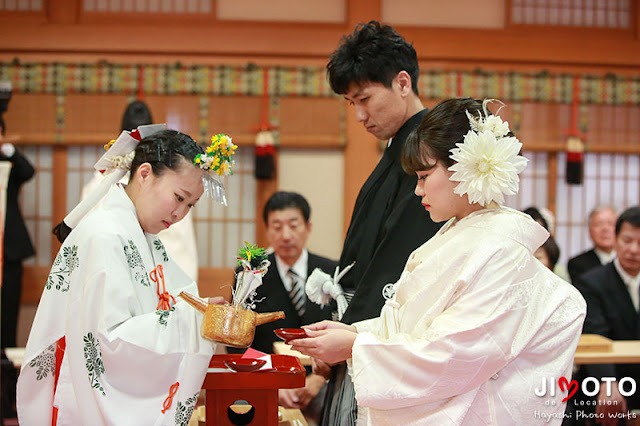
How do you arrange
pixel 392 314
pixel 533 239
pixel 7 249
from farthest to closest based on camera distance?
pixel 7 249, pixel 392 314, pixel 533 239

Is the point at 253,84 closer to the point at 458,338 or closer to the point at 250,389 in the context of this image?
the point at 250,389

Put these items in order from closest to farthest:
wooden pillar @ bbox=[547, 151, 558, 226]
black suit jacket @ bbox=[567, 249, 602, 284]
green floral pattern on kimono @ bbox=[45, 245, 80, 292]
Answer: green floral pattern on kimono @ bbox=[45, 245, 80, 292], black suit jacket @ bbox=[567, 249, 602, 284], wooden pillar @ bbox=[547, 151, 558, 226]

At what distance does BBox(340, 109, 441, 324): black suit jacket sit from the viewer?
7.45 feet

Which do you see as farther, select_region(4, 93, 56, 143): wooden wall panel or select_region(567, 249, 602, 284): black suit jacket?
select_region(4, 93, 56, 143): wooden wall panel

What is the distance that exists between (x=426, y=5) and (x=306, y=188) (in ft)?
6.53

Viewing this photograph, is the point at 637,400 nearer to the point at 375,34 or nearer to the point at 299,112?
the point at 375,34

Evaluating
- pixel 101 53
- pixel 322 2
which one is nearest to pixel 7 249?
pixel 101 53

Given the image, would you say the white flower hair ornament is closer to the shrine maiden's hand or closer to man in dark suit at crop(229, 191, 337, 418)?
the shrine maiden's hand

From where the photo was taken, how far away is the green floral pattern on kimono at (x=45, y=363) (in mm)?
2160

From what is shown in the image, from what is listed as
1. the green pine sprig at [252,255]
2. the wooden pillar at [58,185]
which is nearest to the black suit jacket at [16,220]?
the wooden pillar at [58,185]

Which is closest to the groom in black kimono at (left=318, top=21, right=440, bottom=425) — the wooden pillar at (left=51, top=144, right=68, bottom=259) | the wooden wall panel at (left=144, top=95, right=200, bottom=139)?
the wooden wall panel at (left=144, top=95, right=200, bottom=139)

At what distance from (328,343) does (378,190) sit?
72 centimetres

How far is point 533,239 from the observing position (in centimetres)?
182

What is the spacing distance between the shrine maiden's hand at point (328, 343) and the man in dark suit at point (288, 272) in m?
1.68
